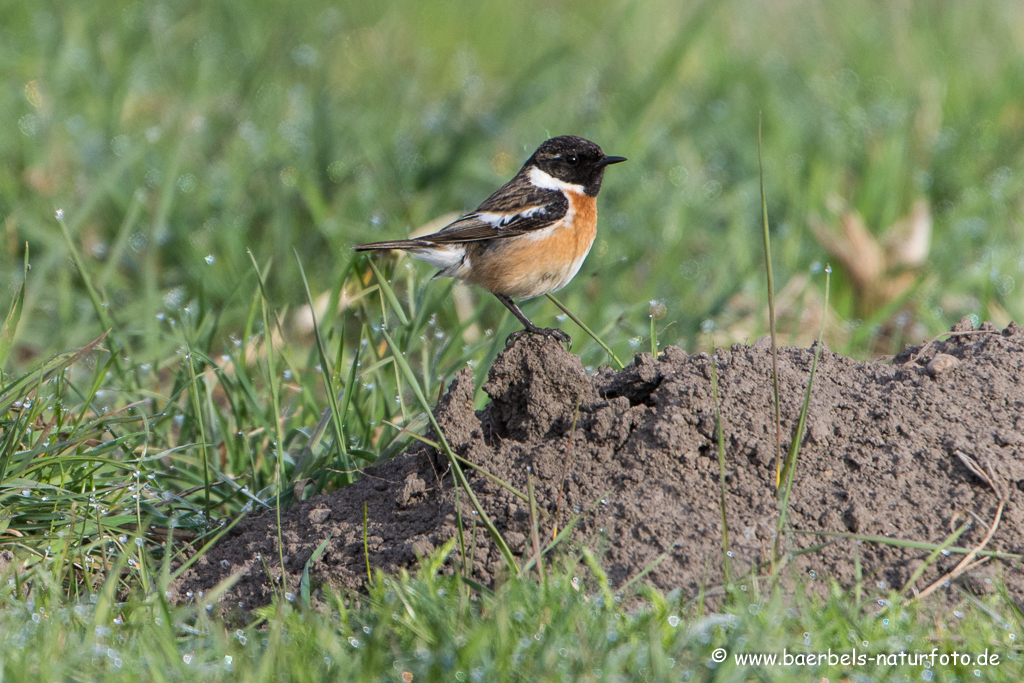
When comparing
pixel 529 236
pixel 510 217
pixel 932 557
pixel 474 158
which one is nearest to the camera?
pixel 932 557

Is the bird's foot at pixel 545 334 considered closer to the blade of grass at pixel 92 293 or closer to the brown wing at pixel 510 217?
the brown wing at pixel 510 217

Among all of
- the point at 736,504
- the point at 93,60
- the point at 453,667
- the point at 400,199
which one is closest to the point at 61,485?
the point at 453,667

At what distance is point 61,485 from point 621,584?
1.95 meters

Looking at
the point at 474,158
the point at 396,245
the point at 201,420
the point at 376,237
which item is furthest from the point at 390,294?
the point at 474,158

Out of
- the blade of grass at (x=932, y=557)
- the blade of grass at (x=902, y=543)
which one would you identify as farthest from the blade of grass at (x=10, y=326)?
the blade of grass at (x=932, y=557)

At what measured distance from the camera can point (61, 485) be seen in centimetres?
358

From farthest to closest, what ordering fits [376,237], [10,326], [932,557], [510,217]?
[376,237]
[510,217]
[10,326]
[932,557]

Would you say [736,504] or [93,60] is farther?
[93,60]

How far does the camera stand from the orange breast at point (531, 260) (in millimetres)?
4523

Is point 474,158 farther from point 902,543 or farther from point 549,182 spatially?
point 902,543

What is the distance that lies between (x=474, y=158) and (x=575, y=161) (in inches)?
105

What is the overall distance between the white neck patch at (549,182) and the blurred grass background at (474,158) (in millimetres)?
728

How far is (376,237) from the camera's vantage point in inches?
249

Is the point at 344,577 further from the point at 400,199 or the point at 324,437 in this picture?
the point at 400,199
